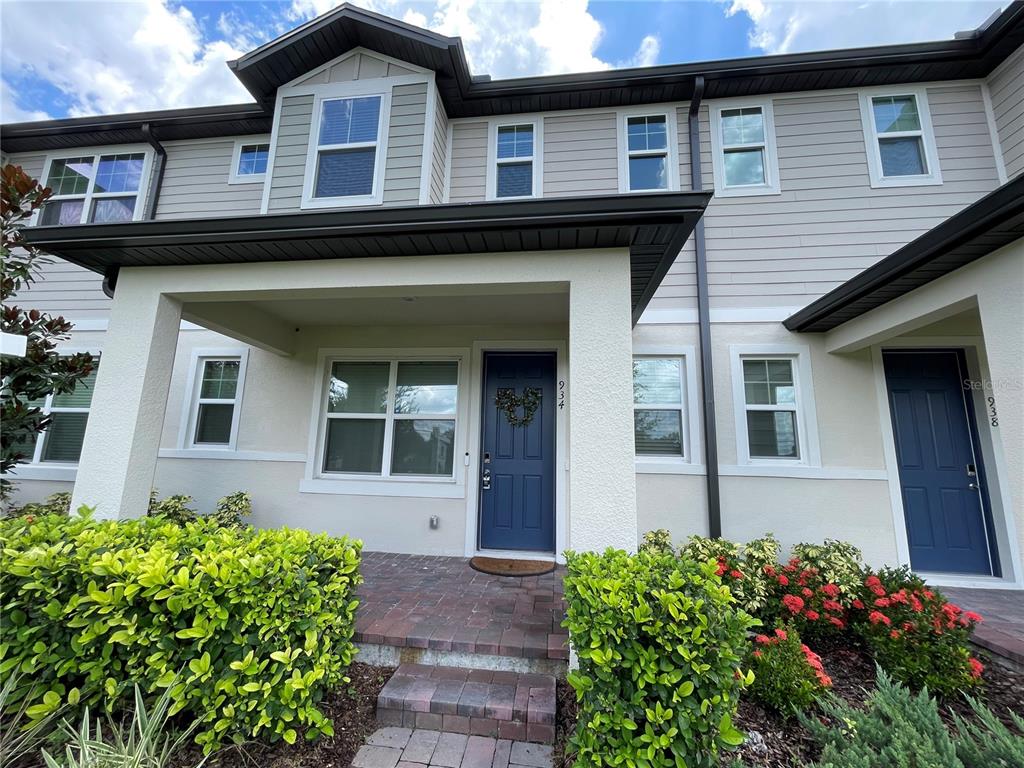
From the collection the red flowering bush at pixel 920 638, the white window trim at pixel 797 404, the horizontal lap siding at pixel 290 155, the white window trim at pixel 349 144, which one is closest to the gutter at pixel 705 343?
the white window trim at pixel 797 404

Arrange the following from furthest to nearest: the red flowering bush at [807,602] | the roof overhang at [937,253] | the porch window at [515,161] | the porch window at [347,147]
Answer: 1. the porch window at [515,161]
2. the porch window at [347,147]
3. the red flowering bush at [807,602]
4. the roof overhang at [937,253]

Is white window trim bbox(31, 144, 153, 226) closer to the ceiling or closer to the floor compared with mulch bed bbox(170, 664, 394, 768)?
closer to the ceiling

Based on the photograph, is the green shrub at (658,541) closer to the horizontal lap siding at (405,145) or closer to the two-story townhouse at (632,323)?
the two-story townhouse at (632,323)

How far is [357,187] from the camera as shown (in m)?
5.10

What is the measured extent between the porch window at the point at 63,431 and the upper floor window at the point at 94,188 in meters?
2.47

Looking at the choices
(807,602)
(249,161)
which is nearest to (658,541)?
(807,602)

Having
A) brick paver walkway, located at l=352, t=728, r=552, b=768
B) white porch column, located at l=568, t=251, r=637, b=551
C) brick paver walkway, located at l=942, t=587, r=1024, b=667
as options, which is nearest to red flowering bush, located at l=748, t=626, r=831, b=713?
white porch column, located at l=568, t=251, r=637, b=551

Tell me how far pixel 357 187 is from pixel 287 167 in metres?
0.98

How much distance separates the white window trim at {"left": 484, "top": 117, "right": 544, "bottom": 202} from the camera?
550cm

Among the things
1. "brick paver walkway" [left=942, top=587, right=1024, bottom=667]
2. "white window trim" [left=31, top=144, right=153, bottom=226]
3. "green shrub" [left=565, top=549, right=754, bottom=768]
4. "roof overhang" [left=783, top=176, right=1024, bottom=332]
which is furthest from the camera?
"white window trim" [left=31, top=144, right=153, bottom=226]

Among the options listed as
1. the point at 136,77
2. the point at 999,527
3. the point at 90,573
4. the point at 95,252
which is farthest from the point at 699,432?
the point at 136,77

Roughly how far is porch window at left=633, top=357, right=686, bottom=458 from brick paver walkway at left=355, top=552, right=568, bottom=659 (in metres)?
1.76

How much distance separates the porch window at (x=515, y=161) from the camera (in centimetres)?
556

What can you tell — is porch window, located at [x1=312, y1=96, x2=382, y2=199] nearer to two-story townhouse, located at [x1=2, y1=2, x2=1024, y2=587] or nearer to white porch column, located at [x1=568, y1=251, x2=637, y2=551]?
two-story townhouse, located at [x1=2, y1=2, x2=1024, y2=587]
